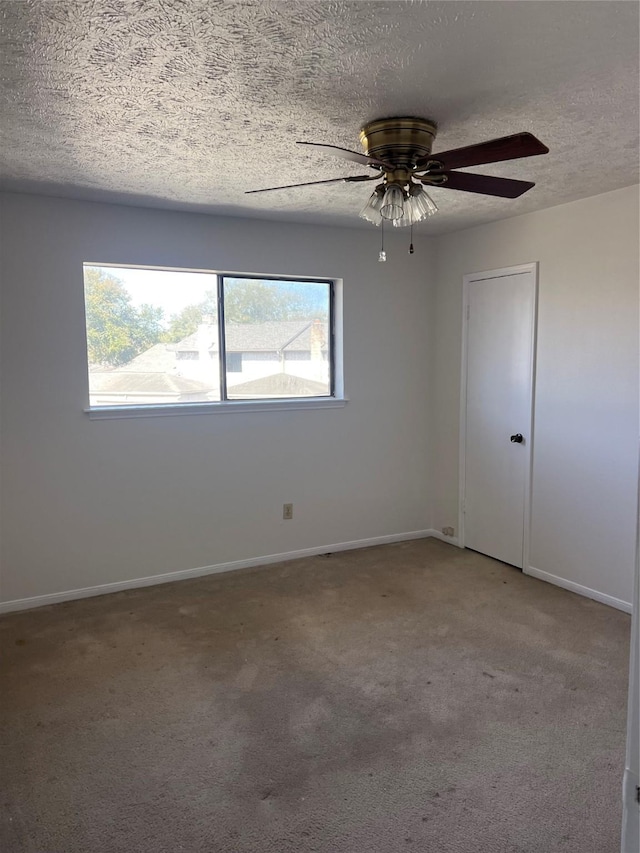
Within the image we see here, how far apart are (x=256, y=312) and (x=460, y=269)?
1642 millimetres

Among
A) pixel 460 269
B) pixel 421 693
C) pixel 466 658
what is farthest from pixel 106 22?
pixel 460 269

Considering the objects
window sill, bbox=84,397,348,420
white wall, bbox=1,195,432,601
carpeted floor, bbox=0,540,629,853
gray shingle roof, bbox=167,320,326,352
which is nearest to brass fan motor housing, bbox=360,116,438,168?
white wall, bbox=1,195,432,601

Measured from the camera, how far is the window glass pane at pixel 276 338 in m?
3.97

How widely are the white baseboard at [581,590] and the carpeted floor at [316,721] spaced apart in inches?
3.0

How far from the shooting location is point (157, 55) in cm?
168

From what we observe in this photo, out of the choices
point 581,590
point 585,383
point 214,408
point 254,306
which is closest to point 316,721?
point 581,590

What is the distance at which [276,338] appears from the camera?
4.11 m

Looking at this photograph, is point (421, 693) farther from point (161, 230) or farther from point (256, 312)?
point (161, 230)

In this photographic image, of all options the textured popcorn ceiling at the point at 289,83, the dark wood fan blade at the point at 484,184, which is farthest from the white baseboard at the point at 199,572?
the dark wood fan blade at the point at 484,184

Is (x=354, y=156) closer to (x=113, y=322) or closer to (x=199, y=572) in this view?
(x=113, y=322)

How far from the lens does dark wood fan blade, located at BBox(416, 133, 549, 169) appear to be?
173 cm

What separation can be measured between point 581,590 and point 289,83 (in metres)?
3.27

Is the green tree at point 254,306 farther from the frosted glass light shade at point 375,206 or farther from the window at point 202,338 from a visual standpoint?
the frosted glass light shade at point 375,206

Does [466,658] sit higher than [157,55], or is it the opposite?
[157,55]
